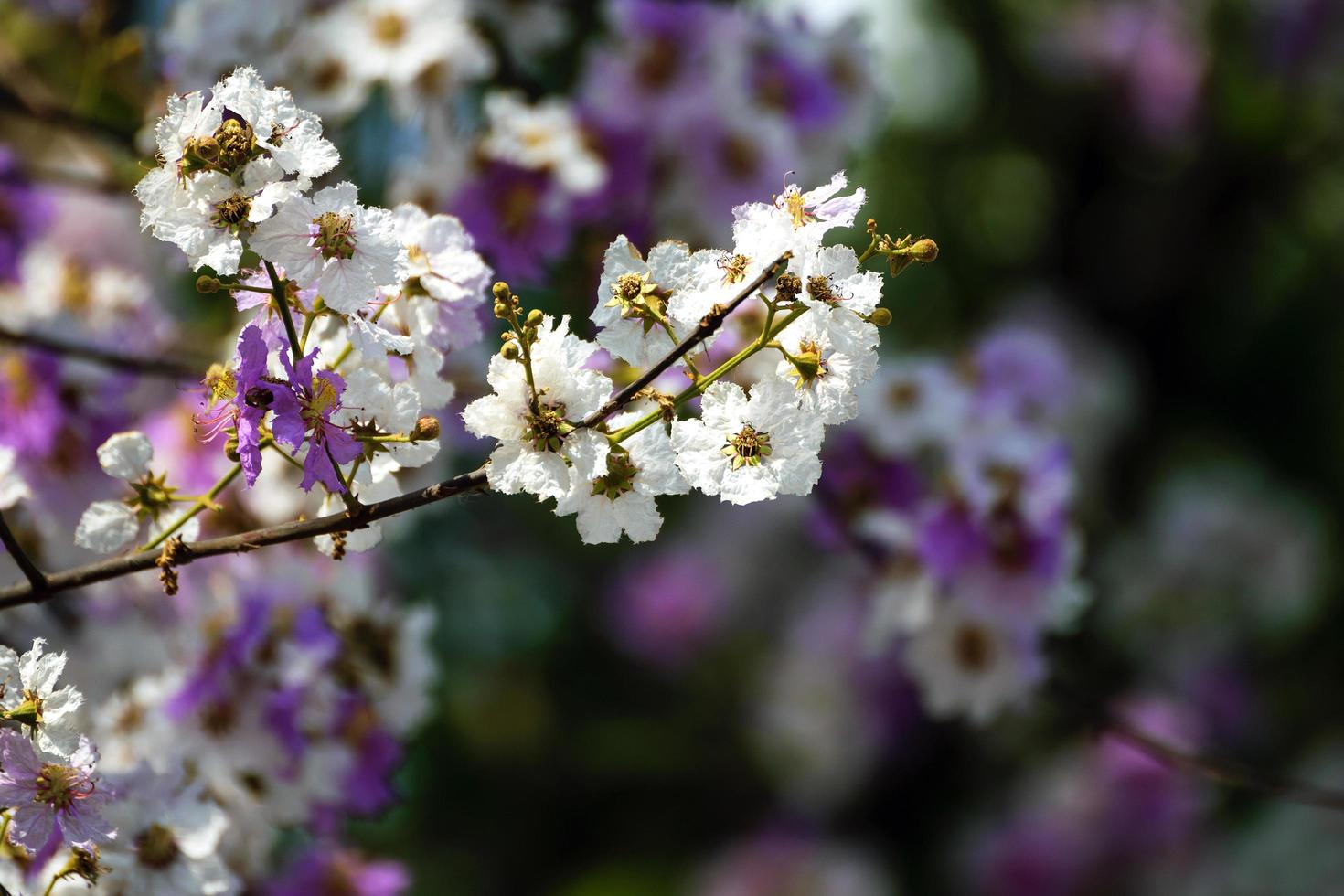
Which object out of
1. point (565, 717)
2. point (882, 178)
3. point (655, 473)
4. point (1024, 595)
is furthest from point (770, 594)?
point (655, 473)

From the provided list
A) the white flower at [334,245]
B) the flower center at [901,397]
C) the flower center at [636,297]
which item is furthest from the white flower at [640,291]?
the flower center at [901,397]

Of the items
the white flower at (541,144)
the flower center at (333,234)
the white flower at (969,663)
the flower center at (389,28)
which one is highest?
the flower center at (389,28)

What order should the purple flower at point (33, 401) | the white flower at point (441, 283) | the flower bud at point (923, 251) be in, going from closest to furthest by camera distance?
the flower bud at point (923, 251) < the white flower at point (441, 283) < the purple flower at point (33, 401)

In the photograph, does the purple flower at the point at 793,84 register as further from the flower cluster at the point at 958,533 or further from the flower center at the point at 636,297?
the flower center at the point at 636,297

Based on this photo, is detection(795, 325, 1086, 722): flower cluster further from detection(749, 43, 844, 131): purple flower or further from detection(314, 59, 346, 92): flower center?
detection(314, 59, 346, 92): flower center

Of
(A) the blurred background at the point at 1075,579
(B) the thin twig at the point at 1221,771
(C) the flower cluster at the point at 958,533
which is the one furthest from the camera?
(A) the blurred background at the point at 1075,579
